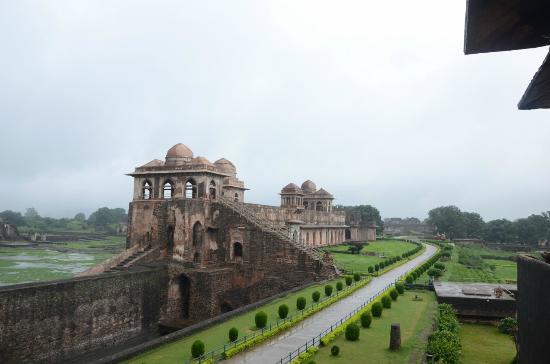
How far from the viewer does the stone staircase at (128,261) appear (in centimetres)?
2579

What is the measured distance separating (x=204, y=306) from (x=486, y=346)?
52.6 ft

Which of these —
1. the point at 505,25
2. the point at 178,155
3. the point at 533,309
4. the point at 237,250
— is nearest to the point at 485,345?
the point at 533,309

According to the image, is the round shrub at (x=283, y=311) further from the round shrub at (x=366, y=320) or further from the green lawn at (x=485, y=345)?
the green lawn at (x=485, y=345)

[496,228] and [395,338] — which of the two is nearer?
[395,338]

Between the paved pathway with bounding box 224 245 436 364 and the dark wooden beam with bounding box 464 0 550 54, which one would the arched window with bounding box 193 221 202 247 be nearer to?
the paved pathway with bounding box 224 245 436 364

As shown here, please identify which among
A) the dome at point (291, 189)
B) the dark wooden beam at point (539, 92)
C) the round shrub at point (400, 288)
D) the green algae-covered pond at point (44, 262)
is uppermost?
the dome at point (291, 189)

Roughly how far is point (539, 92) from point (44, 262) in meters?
56.3

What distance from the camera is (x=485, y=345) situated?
56.9ft

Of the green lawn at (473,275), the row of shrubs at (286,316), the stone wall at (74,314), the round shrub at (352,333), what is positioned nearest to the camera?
the row of shrubs at (286,316)

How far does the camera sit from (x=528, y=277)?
4348 millimetres

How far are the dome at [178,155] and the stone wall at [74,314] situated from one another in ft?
35.1

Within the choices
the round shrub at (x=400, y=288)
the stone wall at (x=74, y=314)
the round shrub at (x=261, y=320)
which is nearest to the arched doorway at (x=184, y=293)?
the stone wall at (x=74, y=314)

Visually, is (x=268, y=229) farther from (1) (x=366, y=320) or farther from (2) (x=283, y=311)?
(1) (x=366, y=320)

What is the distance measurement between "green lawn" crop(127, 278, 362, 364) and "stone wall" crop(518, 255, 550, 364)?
11611 mm
